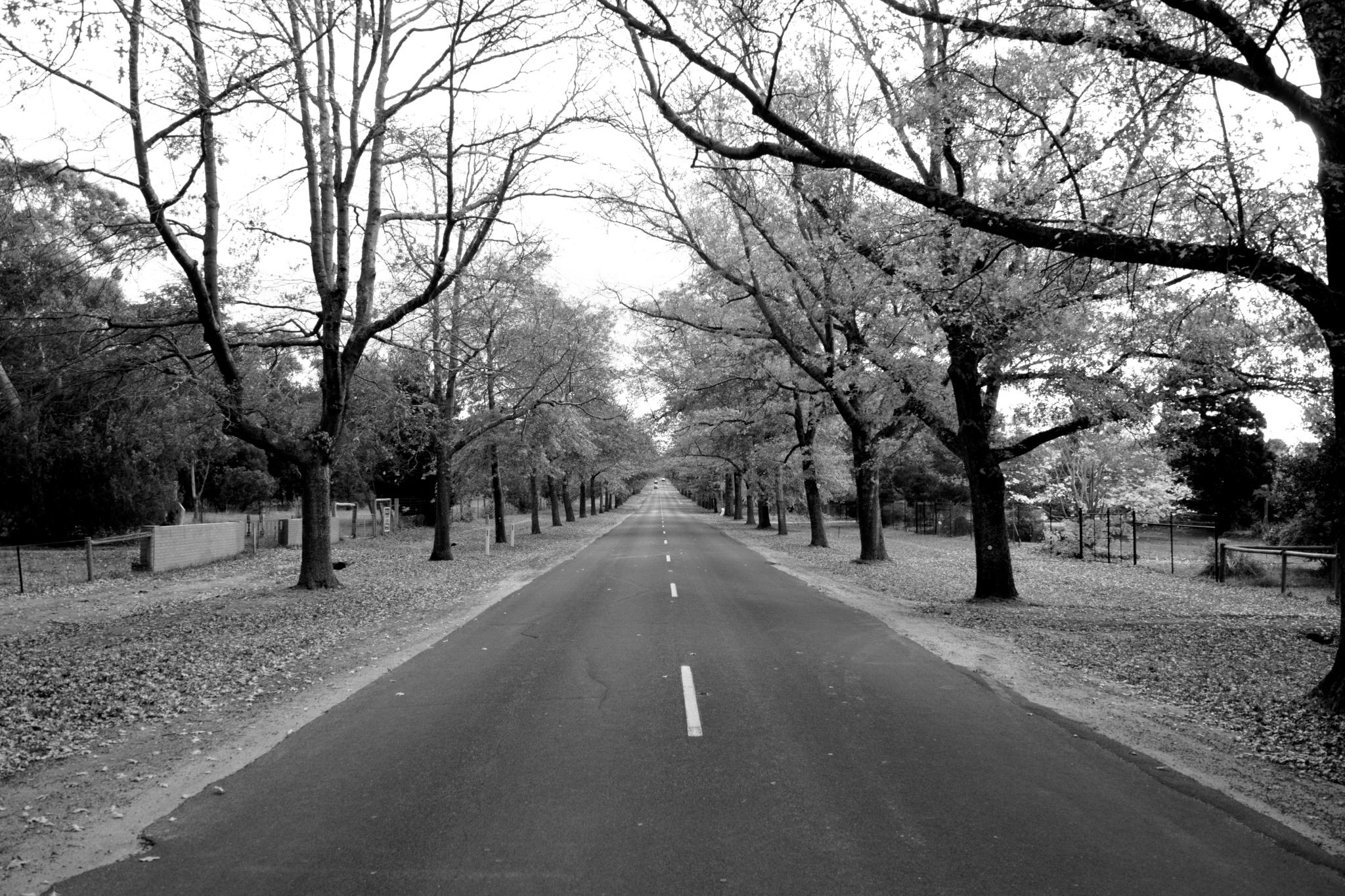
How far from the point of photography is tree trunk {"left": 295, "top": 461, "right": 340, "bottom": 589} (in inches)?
637

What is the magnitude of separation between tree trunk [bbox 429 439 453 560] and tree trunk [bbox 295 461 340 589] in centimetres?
857

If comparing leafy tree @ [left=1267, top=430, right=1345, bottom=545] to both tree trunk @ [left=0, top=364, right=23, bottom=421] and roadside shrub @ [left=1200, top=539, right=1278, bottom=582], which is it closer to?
roadside shrub @ [left=1200, top=539, right=1278, bottom=582]

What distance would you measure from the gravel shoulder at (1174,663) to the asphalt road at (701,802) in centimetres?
48

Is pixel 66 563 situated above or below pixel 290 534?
below

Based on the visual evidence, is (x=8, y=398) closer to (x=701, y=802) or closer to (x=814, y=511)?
(x=701, y=802)

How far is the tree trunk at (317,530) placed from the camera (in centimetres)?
1619

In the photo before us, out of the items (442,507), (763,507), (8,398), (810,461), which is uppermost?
(8,398)

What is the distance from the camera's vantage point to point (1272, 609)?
48.1 ft

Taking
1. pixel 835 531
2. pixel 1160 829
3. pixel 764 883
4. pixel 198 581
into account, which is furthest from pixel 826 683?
pixel 835 531

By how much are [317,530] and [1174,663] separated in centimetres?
1432

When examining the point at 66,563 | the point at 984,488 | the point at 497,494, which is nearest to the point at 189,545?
the point at 66,563

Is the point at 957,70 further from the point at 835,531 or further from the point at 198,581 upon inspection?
the point at 835,531

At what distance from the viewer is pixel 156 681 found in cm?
855

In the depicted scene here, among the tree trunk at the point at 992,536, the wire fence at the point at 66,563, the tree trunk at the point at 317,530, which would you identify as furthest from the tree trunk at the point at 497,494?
the tree trunk at the point at 992,536
